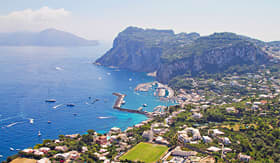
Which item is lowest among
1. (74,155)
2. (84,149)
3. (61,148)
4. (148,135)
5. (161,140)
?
(84,149)

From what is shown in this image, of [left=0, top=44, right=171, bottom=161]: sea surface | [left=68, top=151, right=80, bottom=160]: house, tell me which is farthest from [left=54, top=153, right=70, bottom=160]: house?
[left=0, top=44, right=171, bottom=161]: sea surface

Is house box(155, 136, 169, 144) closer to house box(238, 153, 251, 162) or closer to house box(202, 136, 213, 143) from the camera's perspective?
house box(202, 136, 213, 143)

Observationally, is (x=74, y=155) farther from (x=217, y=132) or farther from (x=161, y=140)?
(x=217, y=132)

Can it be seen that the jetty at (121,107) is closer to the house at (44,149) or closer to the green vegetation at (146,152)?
the green vegetation at (146,152)

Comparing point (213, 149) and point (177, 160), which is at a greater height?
point (213, 149)

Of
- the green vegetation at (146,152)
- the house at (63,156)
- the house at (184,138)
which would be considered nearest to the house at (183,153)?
the green vegetation at (146,152)

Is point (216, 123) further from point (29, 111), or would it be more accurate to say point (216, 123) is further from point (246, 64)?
point (246, 64)

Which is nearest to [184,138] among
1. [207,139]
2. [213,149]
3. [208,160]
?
[207,139]

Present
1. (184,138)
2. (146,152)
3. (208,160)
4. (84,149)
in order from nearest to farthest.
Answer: (208,160) → (146,152) → (84,149) → (184,138)

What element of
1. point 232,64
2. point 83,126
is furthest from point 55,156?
point 232,64
